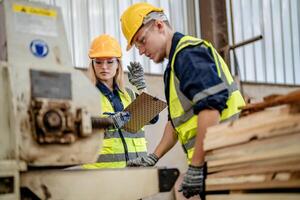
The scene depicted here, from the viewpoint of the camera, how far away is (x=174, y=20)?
4805 mm

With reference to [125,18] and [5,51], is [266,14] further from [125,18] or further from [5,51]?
[5,51]

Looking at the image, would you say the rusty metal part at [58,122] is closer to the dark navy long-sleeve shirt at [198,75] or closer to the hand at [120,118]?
the dark navy long-sleeve shirt at [198,75]

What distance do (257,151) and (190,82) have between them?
19.7 inches

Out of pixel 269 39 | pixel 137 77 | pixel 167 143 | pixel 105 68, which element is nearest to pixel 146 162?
pixel 167 143

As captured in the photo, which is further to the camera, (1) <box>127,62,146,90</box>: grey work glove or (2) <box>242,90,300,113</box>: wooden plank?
(1) <box>127,62,146,90</box>: grey work glove

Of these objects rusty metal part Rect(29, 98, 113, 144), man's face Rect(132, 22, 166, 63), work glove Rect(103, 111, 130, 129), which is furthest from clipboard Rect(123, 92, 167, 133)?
rusty metal part Rect(29, 98, 113, 144)

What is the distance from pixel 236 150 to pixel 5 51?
2.63ft

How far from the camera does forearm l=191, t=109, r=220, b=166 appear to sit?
1907 mm

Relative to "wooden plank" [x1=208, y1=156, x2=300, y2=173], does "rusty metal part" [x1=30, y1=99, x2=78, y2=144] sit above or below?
above

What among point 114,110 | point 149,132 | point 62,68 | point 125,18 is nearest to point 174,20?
point 149,132

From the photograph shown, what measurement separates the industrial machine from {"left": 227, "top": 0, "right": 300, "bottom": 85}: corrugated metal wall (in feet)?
12.3

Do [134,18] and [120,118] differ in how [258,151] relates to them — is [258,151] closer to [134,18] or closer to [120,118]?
[134,18]

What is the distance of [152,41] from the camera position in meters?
2.21

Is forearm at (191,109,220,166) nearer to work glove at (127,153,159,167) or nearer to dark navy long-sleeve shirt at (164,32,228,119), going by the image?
dark navy long-sleeve shirt at (164,32,228,119)
